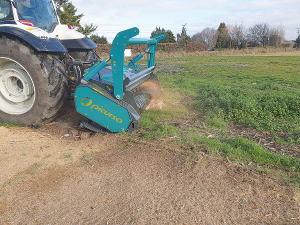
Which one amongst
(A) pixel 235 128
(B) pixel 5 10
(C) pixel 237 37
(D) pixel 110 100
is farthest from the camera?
(C) pixel 237 37

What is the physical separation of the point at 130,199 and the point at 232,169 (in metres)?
1.36

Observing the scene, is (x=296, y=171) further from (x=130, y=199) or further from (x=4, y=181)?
(x=4, y=181)

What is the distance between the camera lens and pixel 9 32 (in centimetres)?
377

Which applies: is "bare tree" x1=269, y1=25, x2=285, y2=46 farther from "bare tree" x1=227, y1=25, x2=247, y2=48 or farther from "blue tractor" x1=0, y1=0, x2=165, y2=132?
"blue tractor" x1=0, y1=0, x2=165, y2=132

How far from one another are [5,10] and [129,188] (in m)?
3.99

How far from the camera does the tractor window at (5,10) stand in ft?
13.6

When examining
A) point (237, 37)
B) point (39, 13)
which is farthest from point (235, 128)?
point (237, 37)

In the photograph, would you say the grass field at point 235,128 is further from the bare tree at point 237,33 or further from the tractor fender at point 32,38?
the bare tree at point 237,33

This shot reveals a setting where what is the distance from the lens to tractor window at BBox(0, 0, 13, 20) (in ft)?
13.6

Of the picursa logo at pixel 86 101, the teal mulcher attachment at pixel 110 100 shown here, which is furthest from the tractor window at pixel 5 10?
the picursa logo at pixel 86 101

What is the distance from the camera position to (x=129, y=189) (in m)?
2.45

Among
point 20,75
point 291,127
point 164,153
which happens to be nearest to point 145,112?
point 164,153

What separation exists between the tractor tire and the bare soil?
0.61 m

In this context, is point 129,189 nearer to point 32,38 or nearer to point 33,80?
point 33,80
